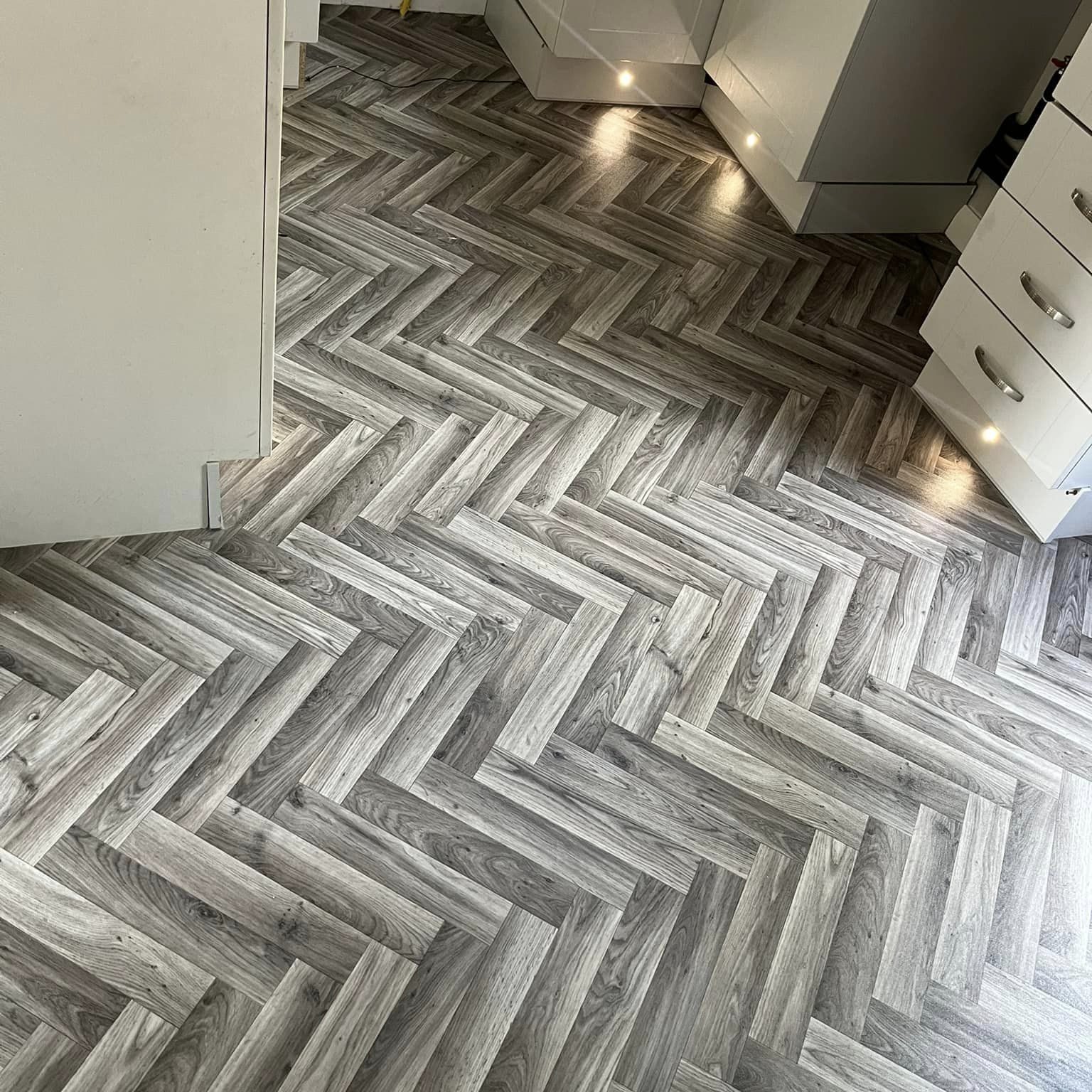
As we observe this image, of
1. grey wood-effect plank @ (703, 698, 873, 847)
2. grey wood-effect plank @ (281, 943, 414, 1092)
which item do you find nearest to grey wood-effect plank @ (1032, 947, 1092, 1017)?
grey wood-effect plank @ (703, 698, 873, 847)

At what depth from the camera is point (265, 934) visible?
1.54m

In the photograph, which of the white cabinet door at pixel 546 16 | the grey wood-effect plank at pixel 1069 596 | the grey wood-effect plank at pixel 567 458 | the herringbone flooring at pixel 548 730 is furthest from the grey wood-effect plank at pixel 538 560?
the white cabinet door at pixel 546 16

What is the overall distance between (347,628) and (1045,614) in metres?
1.44

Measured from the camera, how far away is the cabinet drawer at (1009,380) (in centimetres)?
225

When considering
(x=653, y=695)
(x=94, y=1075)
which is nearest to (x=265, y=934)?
(x=94, y=1075)

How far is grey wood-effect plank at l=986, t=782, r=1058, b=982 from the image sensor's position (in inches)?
68.4

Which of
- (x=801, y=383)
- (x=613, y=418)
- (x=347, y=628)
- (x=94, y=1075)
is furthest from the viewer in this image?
(x=801, y=383)

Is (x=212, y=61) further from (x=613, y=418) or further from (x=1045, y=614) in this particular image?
(x=1045, y=614)

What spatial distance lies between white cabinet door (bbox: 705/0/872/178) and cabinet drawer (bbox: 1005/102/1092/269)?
71 cm

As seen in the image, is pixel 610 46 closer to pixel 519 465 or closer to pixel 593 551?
pixel 519 465

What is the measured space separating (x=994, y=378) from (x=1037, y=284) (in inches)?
8.7

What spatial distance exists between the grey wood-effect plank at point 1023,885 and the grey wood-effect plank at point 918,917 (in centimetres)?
9

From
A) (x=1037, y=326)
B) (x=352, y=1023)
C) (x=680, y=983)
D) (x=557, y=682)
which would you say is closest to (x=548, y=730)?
(x=557, y=682)

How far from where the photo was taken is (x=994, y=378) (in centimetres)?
241
